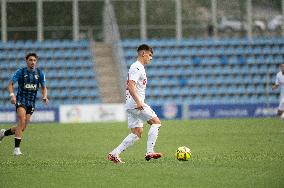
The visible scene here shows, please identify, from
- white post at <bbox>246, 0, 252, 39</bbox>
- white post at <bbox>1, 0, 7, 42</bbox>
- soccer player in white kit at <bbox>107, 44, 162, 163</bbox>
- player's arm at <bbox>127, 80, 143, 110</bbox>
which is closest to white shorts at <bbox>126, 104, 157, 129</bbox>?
soccer player in white kit at <bbox>107, 44, 162, 163</bbox>

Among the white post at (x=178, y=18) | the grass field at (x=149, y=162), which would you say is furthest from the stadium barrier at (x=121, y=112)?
the grass field at (x=149, y=162)

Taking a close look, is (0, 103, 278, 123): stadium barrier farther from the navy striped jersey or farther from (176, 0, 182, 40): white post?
the navy striped jersey

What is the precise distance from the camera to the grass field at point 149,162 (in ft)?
37.4

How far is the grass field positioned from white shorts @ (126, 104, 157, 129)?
0.73 m

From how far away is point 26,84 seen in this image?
17.5 meters

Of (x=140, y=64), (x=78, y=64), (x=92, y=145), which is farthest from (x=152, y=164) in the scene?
(x=78, y=64)

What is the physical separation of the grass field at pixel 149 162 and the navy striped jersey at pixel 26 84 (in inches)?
46.8

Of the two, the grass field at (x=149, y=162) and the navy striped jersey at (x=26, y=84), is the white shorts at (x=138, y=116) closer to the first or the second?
the grass field at (x=149, y=162)

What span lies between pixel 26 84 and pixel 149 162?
4.46m

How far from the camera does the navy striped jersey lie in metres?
17.4

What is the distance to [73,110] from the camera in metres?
34.4

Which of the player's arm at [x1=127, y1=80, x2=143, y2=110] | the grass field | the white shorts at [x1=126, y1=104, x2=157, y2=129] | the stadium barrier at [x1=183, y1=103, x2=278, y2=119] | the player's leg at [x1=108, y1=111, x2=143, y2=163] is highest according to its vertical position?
the player's arm at [x1=127, y1=80, x2=143, y2=110]

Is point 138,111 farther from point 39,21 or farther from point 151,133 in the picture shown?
point 39,21

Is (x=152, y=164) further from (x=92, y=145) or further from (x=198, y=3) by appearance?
(x=198, y=3)
